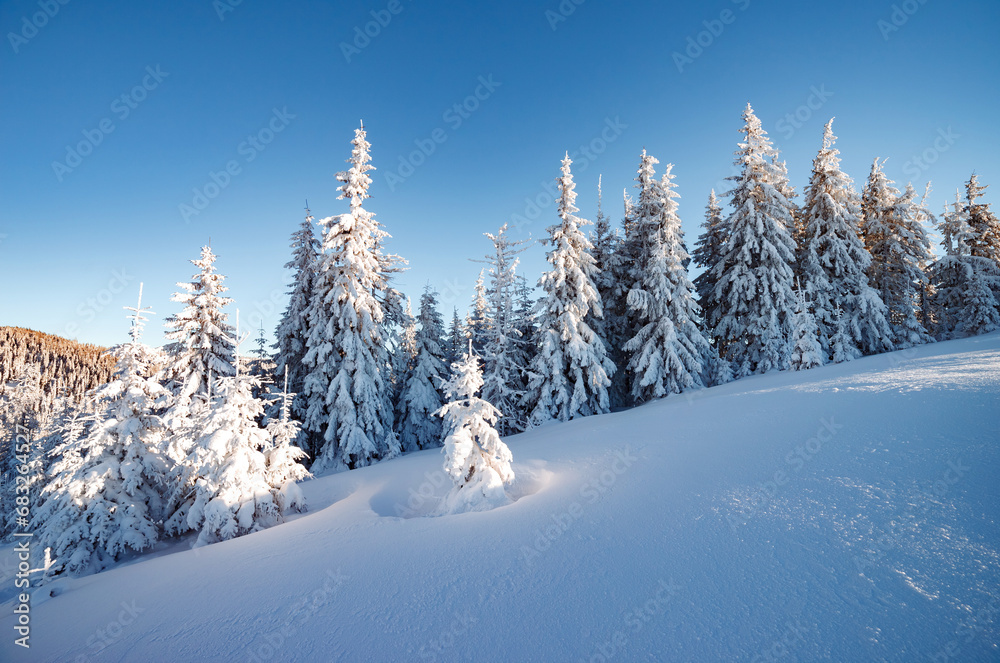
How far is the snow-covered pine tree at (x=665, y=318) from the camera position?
18578 millimetres

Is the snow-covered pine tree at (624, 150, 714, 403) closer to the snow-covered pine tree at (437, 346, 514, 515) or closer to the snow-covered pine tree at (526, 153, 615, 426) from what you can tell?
the snow-covered pine tree at (526, 153, 615, 426)

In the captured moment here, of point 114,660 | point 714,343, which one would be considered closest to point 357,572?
point 114,660

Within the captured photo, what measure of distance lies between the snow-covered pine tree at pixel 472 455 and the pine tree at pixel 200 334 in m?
13.5

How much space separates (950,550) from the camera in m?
3.52

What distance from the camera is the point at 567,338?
60.8ft

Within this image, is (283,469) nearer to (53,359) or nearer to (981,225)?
(981,225)

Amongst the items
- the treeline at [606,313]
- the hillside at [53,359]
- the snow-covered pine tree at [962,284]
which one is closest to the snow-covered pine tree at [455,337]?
A: the treeline at [606,313]

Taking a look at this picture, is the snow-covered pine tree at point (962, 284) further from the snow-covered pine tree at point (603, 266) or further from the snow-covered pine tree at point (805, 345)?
the snow-covered pine tree at point (603, 266)

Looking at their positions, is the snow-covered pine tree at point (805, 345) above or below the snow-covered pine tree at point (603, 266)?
below

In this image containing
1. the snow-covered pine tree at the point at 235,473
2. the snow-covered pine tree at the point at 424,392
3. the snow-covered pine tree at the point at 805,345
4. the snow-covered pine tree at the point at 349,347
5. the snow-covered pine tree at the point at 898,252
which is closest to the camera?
the snow-covered pine tree at the point at 235,473

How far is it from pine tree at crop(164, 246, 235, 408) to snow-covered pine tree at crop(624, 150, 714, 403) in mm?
18810

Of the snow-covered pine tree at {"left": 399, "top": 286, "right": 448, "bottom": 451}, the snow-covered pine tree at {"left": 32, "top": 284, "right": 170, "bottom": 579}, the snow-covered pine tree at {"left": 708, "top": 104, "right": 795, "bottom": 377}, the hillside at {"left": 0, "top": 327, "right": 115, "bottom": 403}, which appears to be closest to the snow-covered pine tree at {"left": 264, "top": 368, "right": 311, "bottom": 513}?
the snow-covered pine tree at {"left": 32, "top": 284, "right": 170, "bottom": 579}

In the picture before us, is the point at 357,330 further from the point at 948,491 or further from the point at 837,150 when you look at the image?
the point at 837,150

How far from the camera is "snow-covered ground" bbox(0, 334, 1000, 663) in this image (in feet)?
10.3
